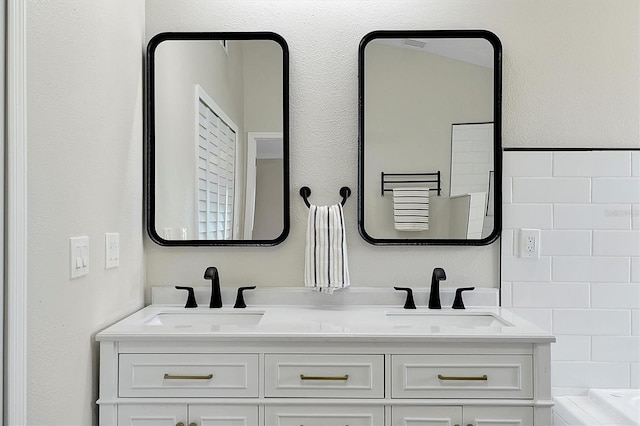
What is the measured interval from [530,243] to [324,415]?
1.02 metres

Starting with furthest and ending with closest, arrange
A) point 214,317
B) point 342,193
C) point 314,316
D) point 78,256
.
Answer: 1. point 342,193
2. point 214,317
3. point 314,316
4. point 78,256

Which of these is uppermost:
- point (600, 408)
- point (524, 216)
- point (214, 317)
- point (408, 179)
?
point (408, 179)

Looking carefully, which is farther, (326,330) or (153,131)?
(153,131)

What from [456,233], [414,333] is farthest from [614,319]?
[414,333]

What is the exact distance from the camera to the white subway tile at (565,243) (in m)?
2.10

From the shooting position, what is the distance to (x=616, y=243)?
2.10 meters

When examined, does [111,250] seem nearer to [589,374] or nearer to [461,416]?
[461,416]

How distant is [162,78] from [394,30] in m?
0.90

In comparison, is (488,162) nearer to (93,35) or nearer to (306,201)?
(306,201)

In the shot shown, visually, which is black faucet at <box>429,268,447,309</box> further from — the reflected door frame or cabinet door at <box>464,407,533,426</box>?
the reflected door frame

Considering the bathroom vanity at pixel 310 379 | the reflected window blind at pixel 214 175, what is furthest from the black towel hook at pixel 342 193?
the bathroom vanity at pixel 310 379

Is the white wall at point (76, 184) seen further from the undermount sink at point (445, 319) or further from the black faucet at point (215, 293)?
the undermount sink at point (445, 319)

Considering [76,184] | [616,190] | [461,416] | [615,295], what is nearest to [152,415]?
[76,184]

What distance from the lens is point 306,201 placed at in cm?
212
